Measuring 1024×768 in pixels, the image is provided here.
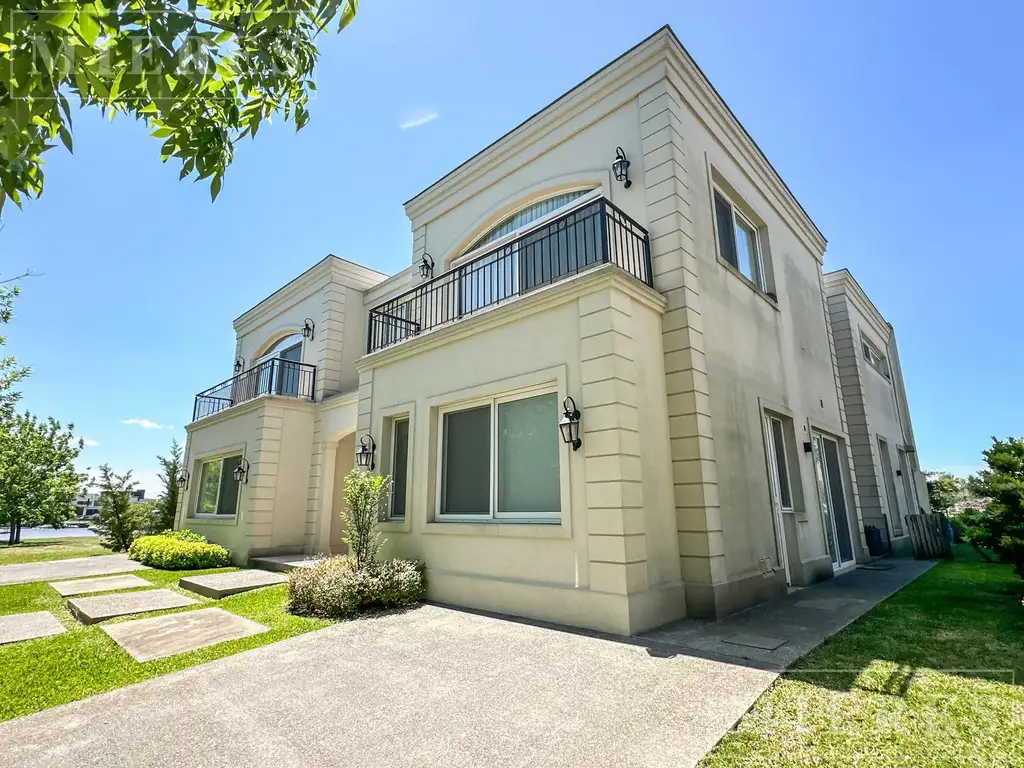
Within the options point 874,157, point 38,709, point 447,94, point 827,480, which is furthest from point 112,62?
point 874,157

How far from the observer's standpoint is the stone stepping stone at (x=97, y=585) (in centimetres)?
739

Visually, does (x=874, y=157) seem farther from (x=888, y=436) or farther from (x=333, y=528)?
(x=333, y=528)

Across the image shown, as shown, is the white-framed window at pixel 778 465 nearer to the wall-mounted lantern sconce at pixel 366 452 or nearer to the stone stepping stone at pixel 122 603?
the wall-mounted lantern sconce at pixel 366 452

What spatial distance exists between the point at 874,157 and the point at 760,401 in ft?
18.7

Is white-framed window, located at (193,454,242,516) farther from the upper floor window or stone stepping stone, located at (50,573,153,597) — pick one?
the upper floor window

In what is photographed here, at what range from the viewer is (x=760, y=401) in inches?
281

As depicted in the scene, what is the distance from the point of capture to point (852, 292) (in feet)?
44.1

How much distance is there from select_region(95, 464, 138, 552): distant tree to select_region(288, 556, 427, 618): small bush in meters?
11.7

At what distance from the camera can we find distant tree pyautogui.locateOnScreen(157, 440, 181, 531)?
583 inches

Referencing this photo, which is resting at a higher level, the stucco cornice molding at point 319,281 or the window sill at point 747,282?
the stucco cornice molding at point 319,281

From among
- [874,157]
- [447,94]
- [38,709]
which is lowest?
[38,709]

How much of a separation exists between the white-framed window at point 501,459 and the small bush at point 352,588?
2.98 ft

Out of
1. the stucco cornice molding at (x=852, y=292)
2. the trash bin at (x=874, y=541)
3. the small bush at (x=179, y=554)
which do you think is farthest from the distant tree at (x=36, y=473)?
the stucco cornice molding at (x=852, y=292)

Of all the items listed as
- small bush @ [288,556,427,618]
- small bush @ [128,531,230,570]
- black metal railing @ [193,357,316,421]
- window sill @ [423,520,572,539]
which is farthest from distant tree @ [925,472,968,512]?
small bush @ [128,531,230,570]
